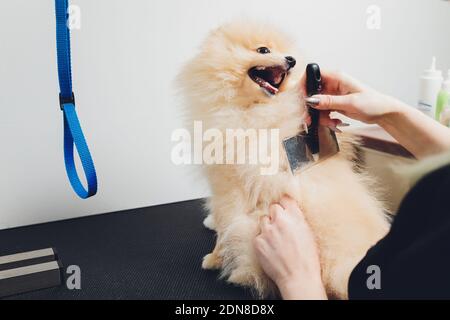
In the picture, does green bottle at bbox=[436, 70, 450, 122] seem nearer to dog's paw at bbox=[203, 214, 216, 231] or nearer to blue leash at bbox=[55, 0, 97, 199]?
dog's paw at bbox=[203, 214, 216, 231]

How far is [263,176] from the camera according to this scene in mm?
646

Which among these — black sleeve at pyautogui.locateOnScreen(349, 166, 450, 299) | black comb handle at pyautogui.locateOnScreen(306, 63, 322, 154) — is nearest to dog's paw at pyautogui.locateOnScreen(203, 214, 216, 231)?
black comb handle at pyautogui.locateOnScreen(306, 63, 322, 154)

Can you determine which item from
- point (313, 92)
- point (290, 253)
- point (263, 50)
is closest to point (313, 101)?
point (313, 92)

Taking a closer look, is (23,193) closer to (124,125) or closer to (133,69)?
(124,125)

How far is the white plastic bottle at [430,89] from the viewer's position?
1.02 metres

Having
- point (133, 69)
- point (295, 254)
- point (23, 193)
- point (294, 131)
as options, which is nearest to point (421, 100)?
point (294, 131)

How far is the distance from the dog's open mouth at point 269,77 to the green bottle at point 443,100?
519 millimetres

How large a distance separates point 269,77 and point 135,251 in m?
0.51

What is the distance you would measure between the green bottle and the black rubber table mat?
0.68 meters

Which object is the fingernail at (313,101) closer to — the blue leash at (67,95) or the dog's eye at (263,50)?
the dog's eye at (263,50)

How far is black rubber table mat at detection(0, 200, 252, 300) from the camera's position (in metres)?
0.73

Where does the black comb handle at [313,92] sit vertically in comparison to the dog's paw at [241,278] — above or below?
above

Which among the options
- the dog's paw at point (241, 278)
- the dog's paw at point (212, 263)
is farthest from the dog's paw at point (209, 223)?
the dog's paw at point (241, 278)

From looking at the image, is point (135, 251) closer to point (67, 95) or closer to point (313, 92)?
point (67, 95)
